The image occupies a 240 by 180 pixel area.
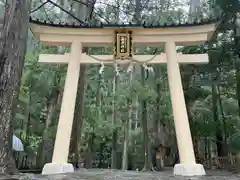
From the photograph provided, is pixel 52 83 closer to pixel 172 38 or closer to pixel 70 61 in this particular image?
pixel 70 61

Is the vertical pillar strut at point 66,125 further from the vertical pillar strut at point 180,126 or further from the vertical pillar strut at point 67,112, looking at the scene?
the vertical pillar strut at point 180,126

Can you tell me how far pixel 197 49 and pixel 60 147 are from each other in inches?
196

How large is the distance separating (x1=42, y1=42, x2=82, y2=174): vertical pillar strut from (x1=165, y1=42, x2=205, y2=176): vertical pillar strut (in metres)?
1.94

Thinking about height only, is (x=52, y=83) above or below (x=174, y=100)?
above

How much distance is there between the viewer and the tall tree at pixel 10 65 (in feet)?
12.6

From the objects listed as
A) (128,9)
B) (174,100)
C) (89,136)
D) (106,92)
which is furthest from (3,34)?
(106,92)

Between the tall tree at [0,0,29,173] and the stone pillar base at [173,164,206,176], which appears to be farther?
the stone pillar base at [173,164,206,176]

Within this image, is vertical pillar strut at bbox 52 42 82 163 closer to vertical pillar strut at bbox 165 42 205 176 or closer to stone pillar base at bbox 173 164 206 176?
vertical pillar strut at bbox 165 42 205 176

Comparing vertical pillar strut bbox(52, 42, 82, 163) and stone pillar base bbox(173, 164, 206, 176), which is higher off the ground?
vertical pillar strut bbox(52, 42, 82, 163)

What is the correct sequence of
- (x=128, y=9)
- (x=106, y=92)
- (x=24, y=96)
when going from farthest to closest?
(x=106, y=92) → (x=24, y=96) → (x=128, y=9)

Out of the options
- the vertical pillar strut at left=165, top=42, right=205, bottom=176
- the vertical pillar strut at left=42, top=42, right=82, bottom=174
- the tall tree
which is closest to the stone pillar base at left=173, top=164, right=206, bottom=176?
Answer: the vertical pillar strut at left=165, top=42, right=205, bottom=176

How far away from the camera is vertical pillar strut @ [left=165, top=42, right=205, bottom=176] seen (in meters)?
5.34

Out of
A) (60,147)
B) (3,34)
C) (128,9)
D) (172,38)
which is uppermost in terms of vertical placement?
(128,9)

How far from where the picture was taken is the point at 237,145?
8781mm
